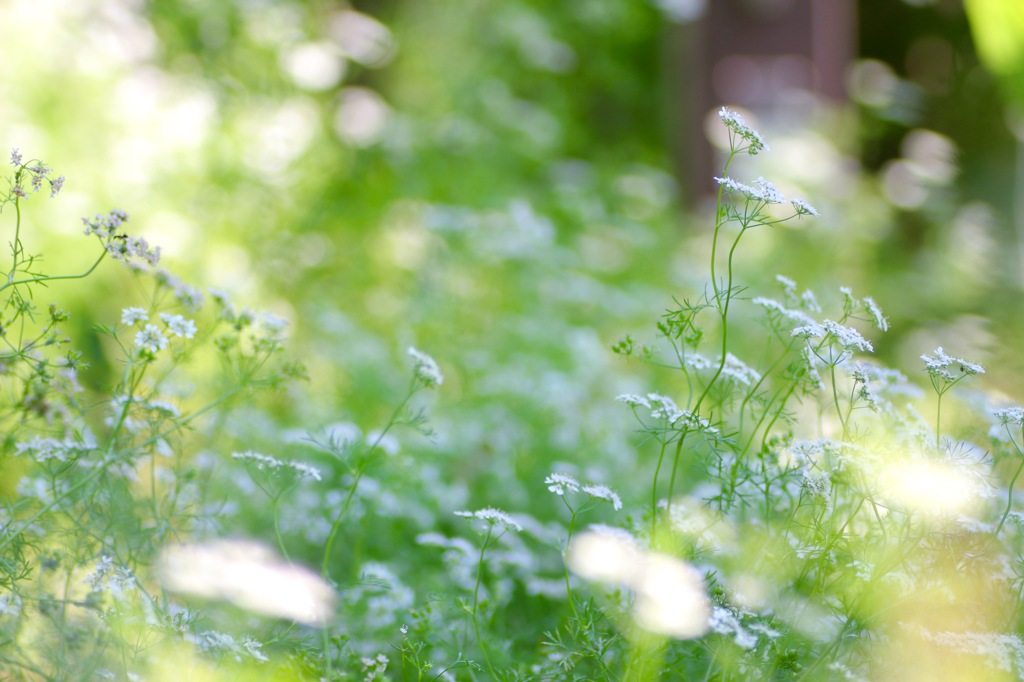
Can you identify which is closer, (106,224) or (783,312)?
(106,224)

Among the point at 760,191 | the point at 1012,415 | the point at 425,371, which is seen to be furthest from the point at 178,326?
the point at 1012,415

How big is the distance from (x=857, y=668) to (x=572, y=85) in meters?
4.62

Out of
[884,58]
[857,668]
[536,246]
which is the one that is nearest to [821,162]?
[884,58]

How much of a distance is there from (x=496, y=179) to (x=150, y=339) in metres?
3.29

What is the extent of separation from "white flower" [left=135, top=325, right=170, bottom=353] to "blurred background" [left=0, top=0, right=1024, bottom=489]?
133 centimetres

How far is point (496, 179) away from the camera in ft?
14.7

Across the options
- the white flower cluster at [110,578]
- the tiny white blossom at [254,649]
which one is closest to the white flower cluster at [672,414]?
the tiny white blossom at [254,649]

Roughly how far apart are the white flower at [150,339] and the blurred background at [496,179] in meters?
1.33

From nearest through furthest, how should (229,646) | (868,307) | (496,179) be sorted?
(229,646) → (868,307) → (496,179)

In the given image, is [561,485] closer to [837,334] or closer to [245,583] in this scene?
[837,334]

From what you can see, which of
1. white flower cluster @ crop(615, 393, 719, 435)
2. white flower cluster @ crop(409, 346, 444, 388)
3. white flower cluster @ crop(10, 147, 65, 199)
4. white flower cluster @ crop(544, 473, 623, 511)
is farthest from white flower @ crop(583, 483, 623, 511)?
white flower cluster @ crop(10, 147, 65, 199)

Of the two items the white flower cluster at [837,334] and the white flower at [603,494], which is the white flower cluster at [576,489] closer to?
the white flower at [603,494]

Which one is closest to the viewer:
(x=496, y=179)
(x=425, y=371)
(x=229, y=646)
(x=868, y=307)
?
(x=229, y=646)

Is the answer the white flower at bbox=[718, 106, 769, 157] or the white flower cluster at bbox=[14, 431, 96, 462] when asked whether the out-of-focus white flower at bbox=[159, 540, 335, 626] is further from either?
the white flower at bbox=[718, 106, 769, 157]
